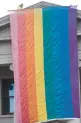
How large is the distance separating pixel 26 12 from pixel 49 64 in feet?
9.84

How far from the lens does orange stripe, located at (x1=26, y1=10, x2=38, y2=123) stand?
25.1 metres

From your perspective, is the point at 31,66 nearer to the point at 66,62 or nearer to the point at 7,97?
the point at 66,62

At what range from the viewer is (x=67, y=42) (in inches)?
1003

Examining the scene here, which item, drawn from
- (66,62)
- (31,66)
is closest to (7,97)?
(31,66)

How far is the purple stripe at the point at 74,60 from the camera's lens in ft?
82.0

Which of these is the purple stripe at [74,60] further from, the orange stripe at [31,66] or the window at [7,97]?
the window at [7,97]

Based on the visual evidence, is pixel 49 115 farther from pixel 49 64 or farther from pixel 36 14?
pixel 36 14

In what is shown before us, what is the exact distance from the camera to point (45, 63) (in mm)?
25469

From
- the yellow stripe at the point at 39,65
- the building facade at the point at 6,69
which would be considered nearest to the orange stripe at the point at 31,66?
the yellow stripe at the point at 39,65

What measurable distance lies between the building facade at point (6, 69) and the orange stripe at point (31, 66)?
44.7 inches

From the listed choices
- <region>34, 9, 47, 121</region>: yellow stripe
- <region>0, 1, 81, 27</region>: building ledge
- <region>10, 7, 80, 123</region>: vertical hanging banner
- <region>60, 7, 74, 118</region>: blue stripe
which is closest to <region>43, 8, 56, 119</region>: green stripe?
<region>10, 7, 80, 123</region>: vertical hanging banner

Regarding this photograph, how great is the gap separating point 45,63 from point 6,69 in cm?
401

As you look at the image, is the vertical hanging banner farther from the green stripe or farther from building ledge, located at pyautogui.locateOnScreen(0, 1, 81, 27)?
building ledge, located at pyautogui.locateOnScreen(0, 1, 81, 27)

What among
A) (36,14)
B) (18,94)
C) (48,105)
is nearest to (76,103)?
(48,105)
